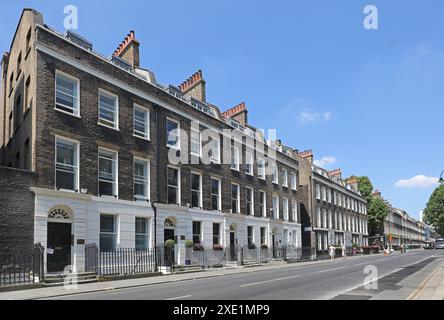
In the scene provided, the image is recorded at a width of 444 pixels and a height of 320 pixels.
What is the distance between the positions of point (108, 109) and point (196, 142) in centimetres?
846

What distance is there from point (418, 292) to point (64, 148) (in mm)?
16513

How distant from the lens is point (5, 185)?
19344mm

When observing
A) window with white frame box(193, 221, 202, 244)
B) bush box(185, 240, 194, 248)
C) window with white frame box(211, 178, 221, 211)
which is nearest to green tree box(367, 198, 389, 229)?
window with white frame box(211, 178, 221, 211)

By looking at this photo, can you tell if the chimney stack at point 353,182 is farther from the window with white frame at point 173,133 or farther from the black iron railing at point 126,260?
the black iron railing at point 126,260

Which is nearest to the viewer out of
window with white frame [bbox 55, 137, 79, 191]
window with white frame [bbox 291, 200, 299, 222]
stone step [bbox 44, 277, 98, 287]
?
stone step [bbox 44, 277, 98, 287]

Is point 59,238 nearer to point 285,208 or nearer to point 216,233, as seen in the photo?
point 216,233

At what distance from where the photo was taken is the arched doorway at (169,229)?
28462 mm

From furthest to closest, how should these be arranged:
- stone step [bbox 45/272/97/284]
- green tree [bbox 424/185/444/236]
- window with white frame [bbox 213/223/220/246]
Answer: green tree [bbox 424/185/444/236] → window with white frame [bbox 213/223/220/246] → stone step [bbox 45/272/97/284]

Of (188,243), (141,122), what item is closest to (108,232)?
(188,243)

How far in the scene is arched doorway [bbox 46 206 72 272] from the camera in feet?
68.7

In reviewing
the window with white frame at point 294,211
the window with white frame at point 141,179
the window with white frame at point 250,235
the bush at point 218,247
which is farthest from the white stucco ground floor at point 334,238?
the window with white frame at point 141,179

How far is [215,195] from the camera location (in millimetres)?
34219

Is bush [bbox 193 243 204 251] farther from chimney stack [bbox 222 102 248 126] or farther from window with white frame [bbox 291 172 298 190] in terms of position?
window with white frame [bbox 291 172 298 190]

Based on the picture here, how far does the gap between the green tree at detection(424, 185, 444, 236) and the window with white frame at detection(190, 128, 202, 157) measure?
87.4m
